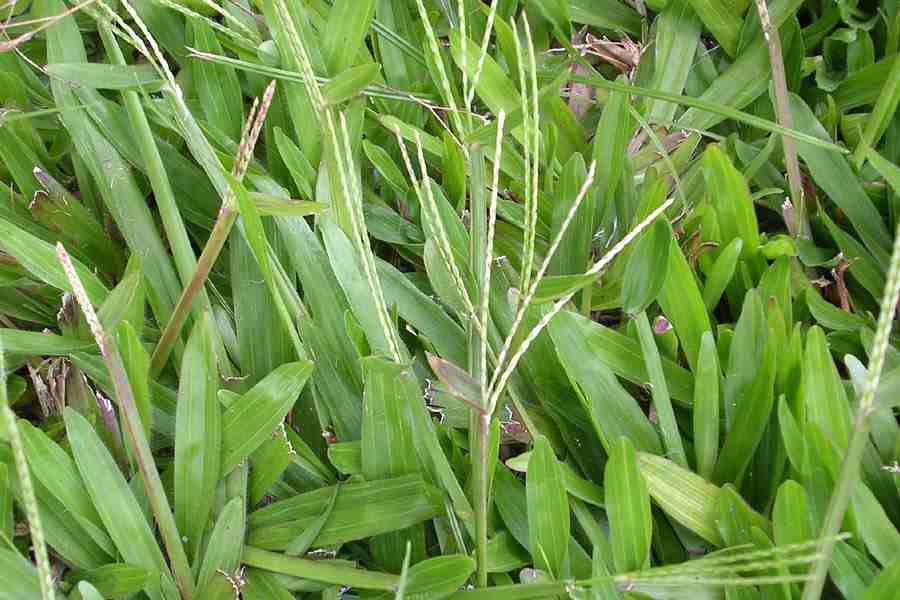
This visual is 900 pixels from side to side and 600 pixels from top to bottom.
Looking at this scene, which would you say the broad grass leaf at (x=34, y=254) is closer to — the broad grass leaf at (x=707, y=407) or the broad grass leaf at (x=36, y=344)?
the broad grass leaf at (x=36, y=344)

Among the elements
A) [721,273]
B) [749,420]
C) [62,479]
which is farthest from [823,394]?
[62,479]

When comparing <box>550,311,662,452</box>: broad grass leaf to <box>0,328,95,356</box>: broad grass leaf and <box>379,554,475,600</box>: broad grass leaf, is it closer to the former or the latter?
<box>379,554,475,600</box>: broad grass leaf

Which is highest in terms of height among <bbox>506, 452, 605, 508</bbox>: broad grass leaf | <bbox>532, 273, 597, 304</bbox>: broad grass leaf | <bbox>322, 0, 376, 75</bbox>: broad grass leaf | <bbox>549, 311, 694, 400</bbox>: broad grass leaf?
<bbox>322, 0, 376, 75</bbox>: broad grass leaf

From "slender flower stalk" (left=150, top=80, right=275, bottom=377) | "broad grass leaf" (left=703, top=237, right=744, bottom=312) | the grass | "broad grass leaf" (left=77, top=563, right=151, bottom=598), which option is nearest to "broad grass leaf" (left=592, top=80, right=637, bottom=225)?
the grass

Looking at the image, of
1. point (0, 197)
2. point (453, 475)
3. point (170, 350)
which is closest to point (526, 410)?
point (453, 475)

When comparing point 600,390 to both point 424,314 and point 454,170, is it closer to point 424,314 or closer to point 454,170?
point 424,314

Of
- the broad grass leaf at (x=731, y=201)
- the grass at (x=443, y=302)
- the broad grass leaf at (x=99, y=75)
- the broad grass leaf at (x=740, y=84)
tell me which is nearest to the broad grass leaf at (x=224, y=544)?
the grass at (x=443, y=302)

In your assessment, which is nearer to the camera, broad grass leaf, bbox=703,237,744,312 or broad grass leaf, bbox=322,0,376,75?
broad grass leaf, bbox=703,237,744,312
